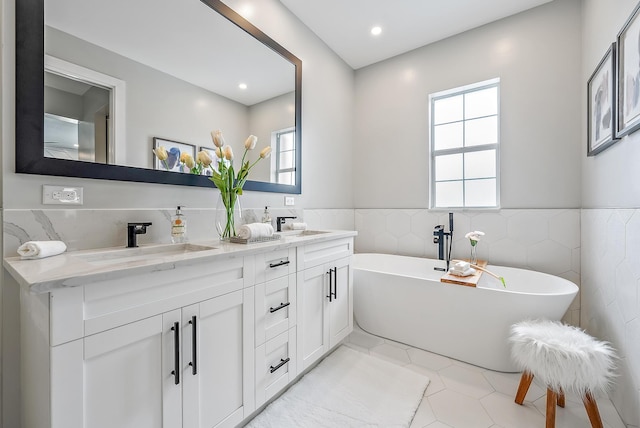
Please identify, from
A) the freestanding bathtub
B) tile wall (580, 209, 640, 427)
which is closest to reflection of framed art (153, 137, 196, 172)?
the freestanding bathtub

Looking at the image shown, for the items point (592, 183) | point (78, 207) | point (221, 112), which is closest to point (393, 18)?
point (221, 112)

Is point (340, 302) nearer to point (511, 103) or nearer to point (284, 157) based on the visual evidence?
point (284, 157)

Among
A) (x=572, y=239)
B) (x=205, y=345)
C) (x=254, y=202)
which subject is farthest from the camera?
(x=572, y=239)

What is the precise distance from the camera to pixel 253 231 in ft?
4.99

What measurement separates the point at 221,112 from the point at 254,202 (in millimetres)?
675

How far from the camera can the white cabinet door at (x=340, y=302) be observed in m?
1.99

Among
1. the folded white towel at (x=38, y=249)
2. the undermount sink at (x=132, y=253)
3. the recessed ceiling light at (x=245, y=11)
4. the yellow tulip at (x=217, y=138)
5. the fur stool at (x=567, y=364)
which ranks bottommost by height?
the fur stool at (x=567, y=364)

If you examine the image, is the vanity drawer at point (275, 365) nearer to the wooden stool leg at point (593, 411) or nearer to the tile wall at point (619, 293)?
the wooden stool leg at point (593, 411)

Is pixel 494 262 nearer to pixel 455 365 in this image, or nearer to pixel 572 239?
pixel 572 239

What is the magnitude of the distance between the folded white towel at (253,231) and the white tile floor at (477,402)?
4.23 feet

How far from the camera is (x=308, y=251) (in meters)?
1.76

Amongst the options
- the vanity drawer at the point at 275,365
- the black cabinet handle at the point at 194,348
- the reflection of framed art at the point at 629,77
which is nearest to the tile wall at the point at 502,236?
the reflection of framed art at the point at 629,77

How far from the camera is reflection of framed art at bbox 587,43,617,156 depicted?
1.55 m

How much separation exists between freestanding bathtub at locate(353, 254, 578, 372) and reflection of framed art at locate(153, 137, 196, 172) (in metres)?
1.62
